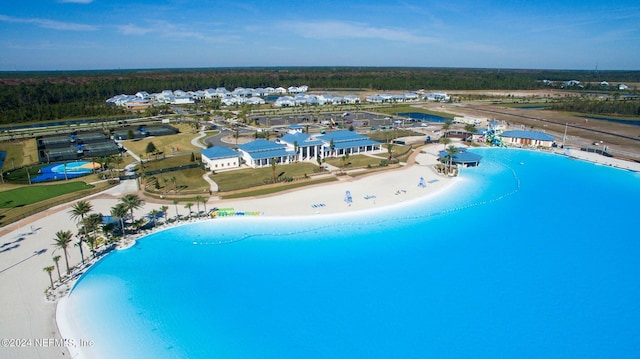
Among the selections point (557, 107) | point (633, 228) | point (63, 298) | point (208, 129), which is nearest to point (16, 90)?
point (208, 129)

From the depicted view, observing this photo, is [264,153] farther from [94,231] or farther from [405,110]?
[405,110]

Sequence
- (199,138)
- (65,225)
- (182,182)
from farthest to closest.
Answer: (199,138), (182,182), (65,225)

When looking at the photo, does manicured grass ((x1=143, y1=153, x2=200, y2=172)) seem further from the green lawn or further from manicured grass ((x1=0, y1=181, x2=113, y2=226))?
the green lawn

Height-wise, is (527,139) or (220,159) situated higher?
(527,139)

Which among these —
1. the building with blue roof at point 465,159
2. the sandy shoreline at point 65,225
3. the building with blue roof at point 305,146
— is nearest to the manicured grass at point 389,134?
the sandy shoreline at point 65,225

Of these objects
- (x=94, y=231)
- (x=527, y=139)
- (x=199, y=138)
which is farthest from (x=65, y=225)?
(x=527, y=139)

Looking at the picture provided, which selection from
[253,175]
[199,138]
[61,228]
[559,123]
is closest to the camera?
[61,228]
